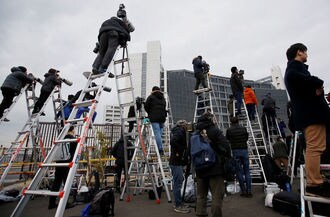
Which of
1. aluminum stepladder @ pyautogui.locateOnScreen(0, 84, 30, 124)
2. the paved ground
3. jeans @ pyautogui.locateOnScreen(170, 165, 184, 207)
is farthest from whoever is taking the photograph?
aluminum stepladder @ pyautogui.locateOnScreen(0, 84, 30, 124)

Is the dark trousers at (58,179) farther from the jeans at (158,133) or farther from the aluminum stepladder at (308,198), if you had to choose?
the aluminum stepladder at (308,198)

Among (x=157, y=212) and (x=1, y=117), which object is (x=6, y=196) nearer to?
(x=1, y=117)

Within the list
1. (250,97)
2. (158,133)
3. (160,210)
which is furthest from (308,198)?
(250,97)

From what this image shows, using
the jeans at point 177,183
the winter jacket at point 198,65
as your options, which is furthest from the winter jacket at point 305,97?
the winter jacket at point 198,65

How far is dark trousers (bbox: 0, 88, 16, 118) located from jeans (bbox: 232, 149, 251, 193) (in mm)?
6772

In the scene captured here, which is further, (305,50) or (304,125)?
(305,50)

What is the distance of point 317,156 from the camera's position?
92.4 inches

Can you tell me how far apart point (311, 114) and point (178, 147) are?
2869mm

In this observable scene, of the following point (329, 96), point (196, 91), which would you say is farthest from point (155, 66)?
point (329, 96)

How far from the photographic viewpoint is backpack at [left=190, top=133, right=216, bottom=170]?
135 inches

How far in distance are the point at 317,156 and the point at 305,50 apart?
1.56m

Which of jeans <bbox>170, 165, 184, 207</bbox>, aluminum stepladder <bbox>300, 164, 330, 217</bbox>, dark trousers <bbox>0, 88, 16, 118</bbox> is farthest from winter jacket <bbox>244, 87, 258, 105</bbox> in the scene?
dark trousers <bbox>0, 88, 16, 118</bbox>

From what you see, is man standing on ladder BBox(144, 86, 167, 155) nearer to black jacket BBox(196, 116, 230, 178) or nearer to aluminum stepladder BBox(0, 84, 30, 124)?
black jacket BBox(196, 116, 230, 178)

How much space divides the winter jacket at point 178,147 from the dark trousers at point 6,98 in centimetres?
483
